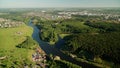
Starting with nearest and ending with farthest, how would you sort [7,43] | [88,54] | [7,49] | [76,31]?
[88,54], [7,49], [7,43], [76,31]

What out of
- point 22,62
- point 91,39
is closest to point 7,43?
point 22,62

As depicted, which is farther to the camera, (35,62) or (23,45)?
(23,45)

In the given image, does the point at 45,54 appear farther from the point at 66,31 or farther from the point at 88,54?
the point at 66,31

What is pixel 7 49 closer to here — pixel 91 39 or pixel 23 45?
pixel 23 45

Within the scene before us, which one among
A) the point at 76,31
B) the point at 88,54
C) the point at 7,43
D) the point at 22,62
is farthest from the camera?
the point at 76,31

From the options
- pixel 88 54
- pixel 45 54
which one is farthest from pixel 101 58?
pixel 45 54

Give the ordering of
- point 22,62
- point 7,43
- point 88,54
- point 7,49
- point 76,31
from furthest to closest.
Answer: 1. point 76,31
2. point 7,43
3. point 7,49
4. point 88,54
5. point 22,62

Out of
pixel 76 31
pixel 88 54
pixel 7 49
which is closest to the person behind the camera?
pixel 88 54

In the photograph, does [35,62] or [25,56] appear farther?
[25,56]
